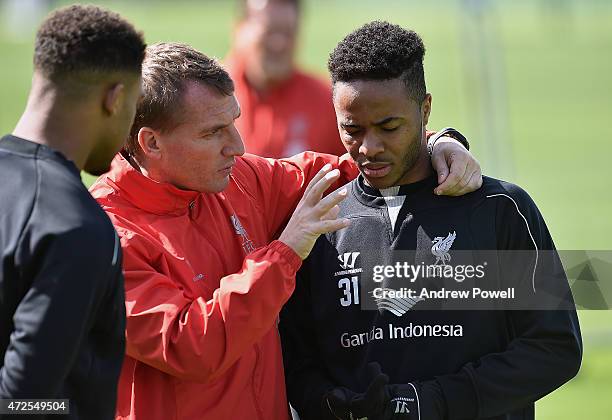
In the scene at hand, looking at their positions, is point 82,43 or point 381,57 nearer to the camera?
point 82,43

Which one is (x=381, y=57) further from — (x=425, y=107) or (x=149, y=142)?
(x=149, y=142)

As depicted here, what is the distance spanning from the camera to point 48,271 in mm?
2516

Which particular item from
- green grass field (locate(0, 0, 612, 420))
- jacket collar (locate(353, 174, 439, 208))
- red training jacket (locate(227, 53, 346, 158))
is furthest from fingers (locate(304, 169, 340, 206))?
red training jacket (locate(227, 53, 346, 158))

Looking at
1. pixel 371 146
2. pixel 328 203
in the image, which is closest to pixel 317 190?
pixel 328 203

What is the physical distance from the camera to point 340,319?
11.1 ft

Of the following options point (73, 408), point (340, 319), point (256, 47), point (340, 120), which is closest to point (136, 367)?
point (73, 408)

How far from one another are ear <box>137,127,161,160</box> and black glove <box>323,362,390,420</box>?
930 millimetres

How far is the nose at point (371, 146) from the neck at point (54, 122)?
954 mm

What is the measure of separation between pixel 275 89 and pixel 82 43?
4288 mm

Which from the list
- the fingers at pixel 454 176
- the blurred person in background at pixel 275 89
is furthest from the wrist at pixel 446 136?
the blurred person in background at pixel 275 89

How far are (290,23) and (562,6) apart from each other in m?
33.6

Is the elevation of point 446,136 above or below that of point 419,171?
above

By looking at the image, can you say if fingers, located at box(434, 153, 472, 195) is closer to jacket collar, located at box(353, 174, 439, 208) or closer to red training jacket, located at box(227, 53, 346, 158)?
jacket collar, located at box(353, 174, 439, 208)

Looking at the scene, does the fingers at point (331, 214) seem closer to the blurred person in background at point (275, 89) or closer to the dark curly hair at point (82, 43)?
the dark curly hair at point (82, 43)
